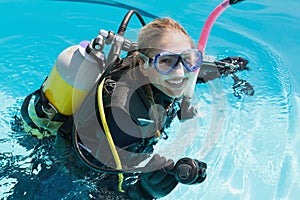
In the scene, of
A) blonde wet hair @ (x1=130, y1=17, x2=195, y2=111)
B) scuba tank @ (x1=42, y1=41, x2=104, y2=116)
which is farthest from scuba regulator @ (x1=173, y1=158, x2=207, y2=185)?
scuba tank @ (x1=42, y1=41, x2=104, y2=116)

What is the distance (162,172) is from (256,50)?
2272 mm

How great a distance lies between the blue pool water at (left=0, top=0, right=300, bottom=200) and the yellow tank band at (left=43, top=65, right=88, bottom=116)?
0.25 m

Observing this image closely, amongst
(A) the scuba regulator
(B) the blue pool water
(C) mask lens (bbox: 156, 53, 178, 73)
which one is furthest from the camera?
(B) the blue pool water

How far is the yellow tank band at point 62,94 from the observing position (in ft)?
5.84

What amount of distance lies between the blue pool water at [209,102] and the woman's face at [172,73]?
0.29 meters

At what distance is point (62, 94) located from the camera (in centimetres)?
180

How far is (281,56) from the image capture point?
351cm

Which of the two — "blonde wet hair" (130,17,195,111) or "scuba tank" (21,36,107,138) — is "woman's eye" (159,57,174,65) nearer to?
"blonde wet hair" (130,17,195,111)

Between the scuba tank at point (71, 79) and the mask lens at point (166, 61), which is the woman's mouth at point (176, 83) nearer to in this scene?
the mask lens at point (166, 61)

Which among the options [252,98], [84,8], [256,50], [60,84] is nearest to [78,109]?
[60,84]

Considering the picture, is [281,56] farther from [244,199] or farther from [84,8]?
[84,8]

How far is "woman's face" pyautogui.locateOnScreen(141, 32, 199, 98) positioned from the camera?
68.3 inches

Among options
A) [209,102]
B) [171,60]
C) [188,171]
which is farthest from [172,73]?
[209,102]

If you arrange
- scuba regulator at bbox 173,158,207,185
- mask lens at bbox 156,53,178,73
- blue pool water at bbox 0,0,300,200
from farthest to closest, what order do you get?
blue pool water at bbox 0,0,300,200 → mask lens at bbox 156,53,178,73 → scuba regulator at bbox 173,158,207,185
